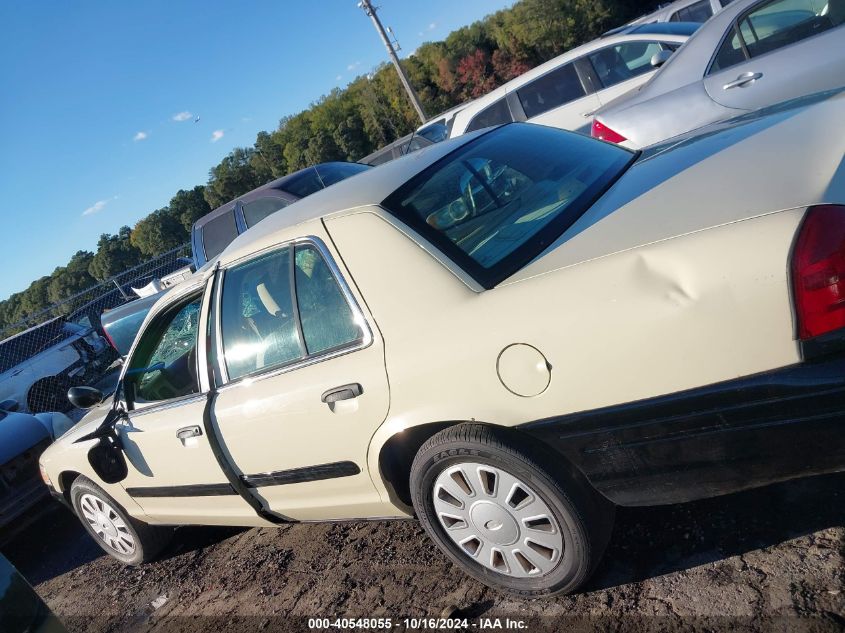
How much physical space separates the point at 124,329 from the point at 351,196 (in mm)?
6663

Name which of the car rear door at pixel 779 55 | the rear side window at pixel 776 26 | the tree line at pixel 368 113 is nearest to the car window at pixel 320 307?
the car rear door at pixel 779 55

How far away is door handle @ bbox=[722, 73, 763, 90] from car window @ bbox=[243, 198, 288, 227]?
5.25 meters

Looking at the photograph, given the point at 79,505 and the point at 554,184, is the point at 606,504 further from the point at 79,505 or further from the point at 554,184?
the point at 79,505

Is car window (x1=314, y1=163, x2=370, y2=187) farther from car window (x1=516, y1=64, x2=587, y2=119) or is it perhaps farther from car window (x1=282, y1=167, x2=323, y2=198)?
car window (x1=516, y1=64, x2=587, y2=119)

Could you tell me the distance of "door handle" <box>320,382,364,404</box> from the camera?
93.0 inches

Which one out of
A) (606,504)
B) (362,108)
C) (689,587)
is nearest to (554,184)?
(606,504)

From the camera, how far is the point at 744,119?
2.70 metres

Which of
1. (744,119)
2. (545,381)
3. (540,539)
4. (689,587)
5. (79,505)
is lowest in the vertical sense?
(689,587)

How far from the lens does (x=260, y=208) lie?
8.34 meters

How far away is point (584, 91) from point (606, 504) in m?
8.21

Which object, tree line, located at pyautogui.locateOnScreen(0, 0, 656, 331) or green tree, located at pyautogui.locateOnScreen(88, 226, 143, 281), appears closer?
tree line, located at pyautogui.locateOnScreen(0, 0, 656, 331)

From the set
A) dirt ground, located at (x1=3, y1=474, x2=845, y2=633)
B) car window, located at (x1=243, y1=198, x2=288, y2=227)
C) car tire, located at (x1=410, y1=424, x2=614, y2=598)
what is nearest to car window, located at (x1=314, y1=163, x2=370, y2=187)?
car window, located at (x1=243, y1=198, x2=288, y2=227)

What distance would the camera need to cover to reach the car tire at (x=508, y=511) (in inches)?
82.4

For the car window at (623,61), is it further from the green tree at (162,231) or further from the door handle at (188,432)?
the green tree at (162,231)
